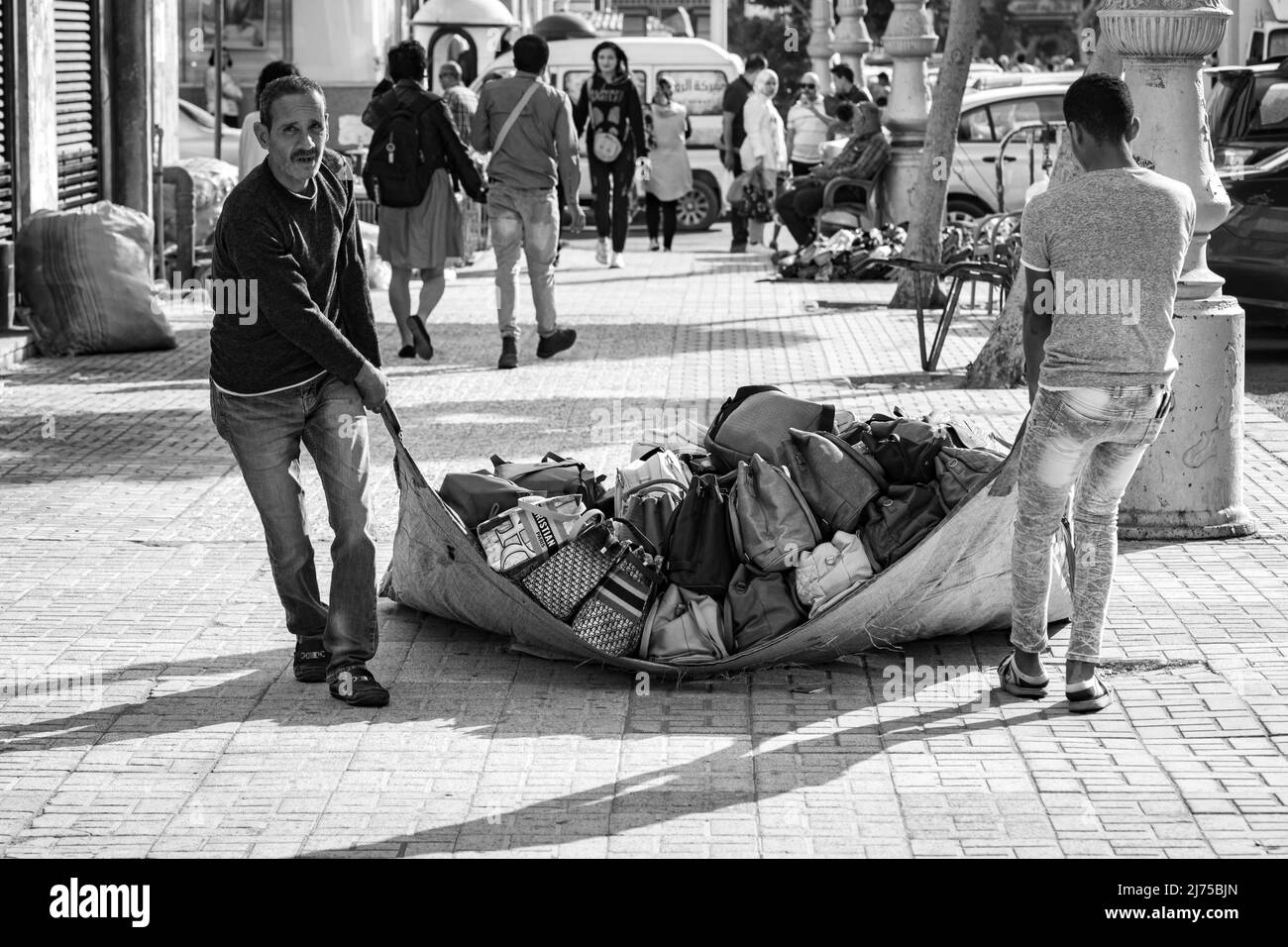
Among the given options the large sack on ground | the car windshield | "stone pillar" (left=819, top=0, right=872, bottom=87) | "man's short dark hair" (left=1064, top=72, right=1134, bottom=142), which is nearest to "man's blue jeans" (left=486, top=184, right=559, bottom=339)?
the large sack on ground

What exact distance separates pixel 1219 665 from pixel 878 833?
1809 millimetres

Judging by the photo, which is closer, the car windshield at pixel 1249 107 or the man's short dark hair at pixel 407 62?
the man's short dark hair at pixel 407 62

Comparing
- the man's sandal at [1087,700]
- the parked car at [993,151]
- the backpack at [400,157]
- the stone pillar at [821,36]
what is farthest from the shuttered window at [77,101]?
the stone pillar at [821,36]

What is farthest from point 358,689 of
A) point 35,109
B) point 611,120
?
point 611,120

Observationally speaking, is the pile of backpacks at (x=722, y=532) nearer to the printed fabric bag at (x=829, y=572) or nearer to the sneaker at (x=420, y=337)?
the printed fabric bag at (x=829, y=572)

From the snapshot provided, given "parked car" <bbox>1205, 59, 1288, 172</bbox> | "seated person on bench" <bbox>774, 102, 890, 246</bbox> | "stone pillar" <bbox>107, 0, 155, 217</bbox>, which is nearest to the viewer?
"parked car" <bbox>1205, 59, 1288, 172</bbox>

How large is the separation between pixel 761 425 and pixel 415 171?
5.96m

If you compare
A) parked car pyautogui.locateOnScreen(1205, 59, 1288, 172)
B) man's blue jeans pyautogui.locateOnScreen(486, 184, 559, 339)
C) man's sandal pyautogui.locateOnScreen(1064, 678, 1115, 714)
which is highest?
parked car pyautogui.locateOnScreen(1205, 59, 1288, 172)

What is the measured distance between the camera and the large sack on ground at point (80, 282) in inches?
481

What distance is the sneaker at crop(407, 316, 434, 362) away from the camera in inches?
479

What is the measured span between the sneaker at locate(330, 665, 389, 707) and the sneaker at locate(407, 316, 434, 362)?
22.2ft

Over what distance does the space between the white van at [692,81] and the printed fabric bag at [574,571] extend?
703 inches

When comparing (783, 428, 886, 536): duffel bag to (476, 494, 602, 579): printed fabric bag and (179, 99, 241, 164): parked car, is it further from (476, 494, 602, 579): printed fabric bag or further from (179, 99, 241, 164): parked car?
(179, 99, 241, 164): parked car
